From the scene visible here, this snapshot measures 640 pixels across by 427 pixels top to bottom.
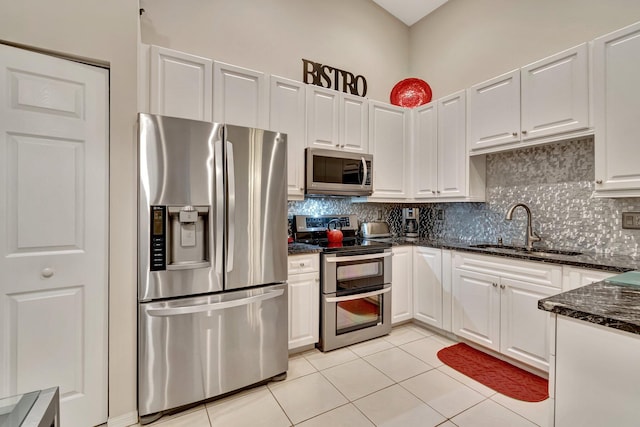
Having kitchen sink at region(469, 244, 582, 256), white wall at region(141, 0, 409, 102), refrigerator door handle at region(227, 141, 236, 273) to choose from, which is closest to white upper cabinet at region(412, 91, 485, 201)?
kitchen sink at region(469, 244, 582, 256)

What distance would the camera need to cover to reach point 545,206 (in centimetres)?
254

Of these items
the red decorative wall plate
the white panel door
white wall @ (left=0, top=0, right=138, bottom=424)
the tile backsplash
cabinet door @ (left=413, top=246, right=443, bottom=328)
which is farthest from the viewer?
the red decorative wall plate

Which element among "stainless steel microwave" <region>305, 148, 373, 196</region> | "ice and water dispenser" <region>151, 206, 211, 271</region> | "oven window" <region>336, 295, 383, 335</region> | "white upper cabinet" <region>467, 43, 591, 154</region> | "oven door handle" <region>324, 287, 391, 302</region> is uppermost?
"white upper cabinet" <region>467, 43, 591, 154</region>

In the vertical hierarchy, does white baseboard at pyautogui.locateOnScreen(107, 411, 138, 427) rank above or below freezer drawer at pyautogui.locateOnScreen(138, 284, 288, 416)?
below

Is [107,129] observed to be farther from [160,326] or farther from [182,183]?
[160,326]

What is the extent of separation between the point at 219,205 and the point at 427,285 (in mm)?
2164

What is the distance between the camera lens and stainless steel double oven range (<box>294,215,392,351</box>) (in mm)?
2490

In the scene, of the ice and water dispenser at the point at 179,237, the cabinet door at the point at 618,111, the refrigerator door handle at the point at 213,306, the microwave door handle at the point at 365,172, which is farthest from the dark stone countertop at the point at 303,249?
the cabinet door at the point at 618,111

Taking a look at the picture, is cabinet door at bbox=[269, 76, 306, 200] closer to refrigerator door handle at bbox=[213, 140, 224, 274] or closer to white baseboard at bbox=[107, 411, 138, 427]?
refrigerator door handle at bbox=[213, 140, 224, 274]

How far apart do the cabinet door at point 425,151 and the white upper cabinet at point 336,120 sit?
2.17 feet

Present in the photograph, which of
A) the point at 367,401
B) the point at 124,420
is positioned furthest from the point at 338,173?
the point at 124,420

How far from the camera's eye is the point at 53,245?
155 cm

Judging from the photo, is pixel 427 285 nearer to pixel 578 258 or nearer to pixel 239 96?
pixel 578 258

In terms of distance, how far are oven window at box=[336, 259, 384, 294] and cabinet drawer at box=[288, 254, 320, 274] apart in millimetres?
203
